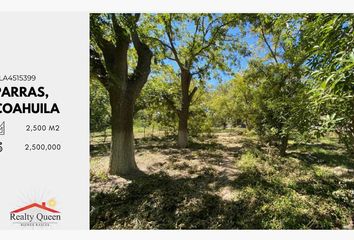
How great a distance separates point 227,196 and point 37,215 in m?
3.07

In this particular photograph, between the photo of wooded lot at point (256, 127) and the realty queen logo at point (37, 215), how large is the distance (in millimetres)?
731

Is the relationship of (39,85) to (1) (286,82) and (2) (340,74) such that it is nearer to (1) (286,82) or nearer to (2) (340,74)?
(2) (340,74)

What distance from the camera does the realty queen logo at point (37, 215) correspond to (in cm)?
271

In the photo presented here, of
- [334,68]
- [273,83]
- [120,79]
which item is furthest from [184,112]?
[334,68]

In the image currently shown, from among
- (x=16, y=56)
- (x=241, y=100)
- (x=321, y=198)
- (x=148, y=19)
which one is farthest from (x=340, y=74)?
(x=241, y=100)

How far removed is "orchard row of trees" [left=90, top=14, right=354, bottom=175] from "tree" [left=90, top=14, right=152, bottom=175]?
2cm

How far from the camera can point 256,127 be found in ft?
26.4

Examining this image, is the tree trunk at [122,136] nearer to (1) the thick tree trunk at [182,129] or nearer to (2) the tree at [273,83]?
(2) the tree at [273,83]

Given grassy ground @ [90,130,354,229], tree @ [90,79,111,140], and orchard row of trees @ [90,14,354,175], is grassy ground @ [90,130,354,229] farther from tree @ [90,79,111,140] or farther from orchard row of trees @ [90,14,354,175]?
tree @ [90,79,111,140]

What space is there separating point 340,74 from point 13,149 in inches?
144

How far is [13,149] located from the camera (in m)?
2.81

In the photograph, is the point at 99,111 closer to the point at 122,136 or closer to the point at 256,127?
the point at 122,136

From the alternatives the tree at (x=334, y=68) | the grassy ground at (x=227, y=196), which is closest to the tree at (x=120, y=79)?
the grassy ground at (x=227, y=196)

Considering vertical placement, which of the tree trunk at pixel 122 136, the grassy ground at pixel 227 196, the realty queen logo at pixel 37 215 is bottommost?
the grassy ground at pixel 227 196
